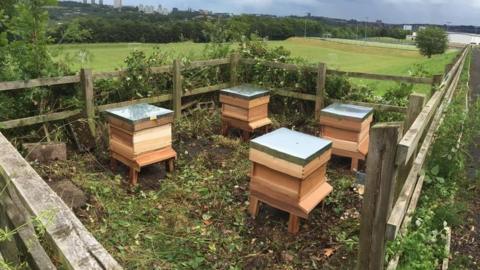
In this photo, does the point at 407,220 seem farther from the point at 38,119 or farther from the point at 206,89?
the point at 206,89

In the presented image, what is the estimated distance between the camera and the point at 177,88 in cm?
748

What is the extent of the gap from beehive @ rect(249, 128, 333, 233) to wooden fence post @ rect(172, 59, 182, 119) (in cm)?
323

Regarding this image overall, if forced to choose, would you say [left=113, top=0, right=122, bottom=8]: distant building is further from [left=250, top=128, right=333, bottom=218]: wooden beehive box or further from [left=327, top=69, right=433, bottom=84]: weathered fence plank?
[left=250, top=128, right=333, bottom=218]: wooden beehive box

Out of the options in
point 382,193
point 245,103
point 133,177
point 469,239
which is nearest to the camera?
point 382,193

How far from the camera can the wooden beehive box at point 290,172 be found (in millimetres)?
4223

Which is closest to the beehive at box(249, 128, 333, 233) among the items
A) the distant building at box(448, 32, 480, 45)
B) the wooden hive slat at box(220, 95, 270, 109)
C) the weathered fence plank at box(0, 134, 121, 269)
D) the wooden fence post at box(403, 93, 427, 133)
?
the wooden fence post at box(403, 93, 427, 133)

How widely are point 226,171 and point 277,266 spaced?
7.73ft

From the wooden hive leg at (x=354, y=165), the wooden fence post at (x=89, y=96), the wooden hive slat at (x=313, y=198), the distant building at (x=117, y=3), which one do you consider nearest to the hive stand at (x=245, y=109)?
the wooden hive leg at (x=354, y=165)

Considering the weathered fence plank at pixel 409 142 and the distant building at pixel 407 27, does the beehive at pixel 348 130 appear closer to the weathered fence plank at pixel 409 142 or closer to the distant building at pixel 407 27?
the weathered fence plank at pixel 409 142

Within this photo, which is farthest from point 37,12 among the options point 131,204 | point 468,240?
point 468,240

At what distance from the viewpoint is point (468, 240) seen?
3.85 metres

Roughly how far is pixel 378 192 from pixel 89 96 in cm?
486

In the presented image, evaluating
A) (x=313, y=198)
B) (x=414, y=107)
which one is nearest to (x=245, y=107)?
(x=313, y=198)

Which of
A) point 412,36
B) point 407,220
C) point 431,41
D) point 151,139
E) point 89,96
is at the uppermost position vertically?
point 412,36
